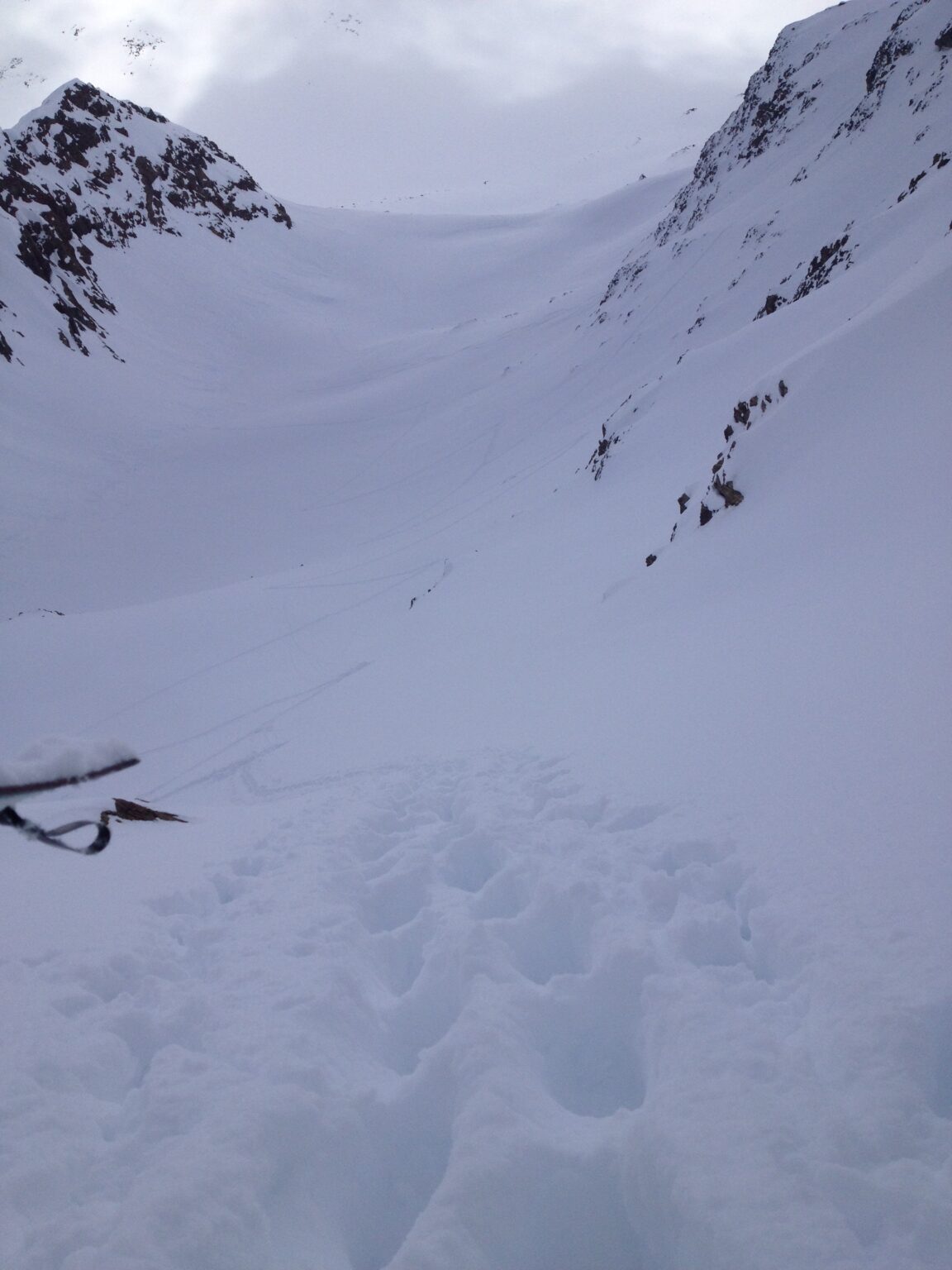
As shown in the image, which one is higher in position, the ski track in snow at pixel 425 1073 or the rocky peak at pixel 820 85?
the rocky peak at pixel 820 85

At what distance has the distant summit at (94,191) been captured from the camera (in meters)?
31.5

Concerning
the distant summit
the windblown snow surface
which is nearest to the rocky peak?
the windblown snow surface

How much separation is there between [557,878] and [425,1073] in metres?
1.14

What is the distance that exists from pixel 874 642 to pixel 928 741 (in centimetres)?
114

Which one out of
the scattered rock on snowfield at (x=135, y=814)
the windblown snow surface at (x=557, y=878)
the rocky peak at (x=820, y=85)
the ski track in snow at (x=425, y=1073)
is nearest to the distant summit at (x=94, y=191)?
the windblown snow surface at (x=557, y=878)

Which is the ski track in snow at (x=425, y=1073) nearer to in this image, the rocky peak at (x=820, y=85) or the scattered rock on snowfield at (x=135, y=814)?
the scattered rock on snowfield at (x=135, y=814)

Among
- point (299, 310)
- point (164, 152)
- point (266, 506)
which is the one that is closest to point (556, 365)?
point (266, 506)

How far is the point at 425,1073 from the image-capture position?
246 cm

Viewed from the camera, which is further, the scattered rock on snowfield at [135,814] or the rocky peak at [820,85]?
the rocky peak at [820,85]

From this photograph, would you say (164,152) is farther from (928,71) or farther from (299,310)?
(928,71)

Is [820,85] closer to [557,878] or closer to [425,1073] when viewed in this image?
[557,878]

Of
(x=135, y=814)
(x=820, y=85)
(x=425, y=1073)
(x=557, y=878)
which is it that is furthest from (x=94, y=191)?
(x=425, y=1073)

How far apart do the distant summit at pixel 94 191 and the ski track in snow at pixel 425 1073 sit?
98.0 feet

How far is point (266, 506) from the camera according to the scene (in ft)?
77.6
